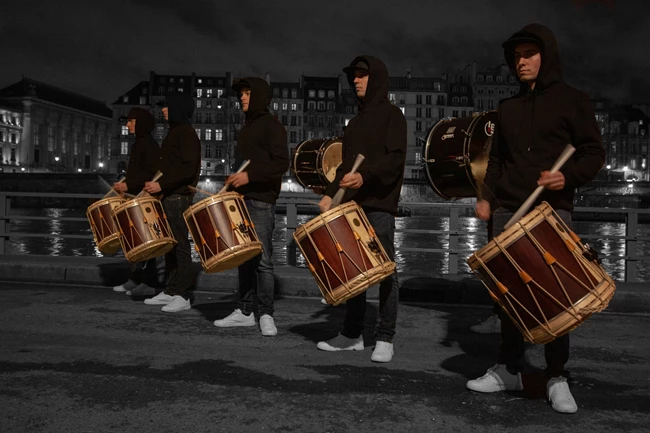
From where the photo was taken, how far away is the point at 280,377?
470 centimetres

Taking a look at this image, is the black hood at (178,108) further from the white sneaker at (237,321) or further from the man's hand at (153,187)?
the white sneaker at (237,321)

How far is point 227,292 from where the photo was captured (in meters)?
8.84

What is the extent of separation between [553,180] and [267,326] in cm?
302

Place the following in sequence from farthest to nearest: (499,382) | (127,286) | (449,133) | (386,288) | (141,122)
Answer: (127,286)
(141,122)
(449,133)
(386,288)
(499,382)

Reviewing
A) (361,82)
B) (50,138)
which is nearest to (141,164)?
(361,82)

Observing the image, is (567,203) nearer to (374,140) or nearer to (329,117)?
(374,140)

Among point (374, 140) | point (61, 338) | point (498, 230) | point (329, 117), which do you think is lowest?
point (61, 338)

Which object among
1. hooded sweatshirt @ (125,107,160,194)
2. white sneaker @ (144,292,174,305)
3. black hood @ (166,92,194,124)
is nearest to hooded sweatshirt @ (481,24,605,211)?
black hood @ (166,92,194,124)

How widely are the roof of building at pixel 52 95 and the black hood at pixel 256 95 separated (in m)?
126

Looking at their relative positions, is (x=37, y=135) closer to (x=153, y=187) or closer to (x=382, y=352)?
(x=153, y=187)

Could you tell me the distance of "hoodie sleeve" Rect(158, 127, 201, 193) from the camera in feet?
24.3

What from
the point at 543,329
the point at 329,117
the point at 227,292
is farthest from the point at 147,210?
the point at 329,117

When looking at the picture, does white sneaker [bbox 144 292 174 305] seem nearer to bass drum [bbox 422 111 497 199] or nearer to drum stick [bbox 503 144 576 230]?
bass drum [bbox 422 111 497 199]

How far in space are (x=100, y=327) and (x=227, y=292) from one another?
259 cm
